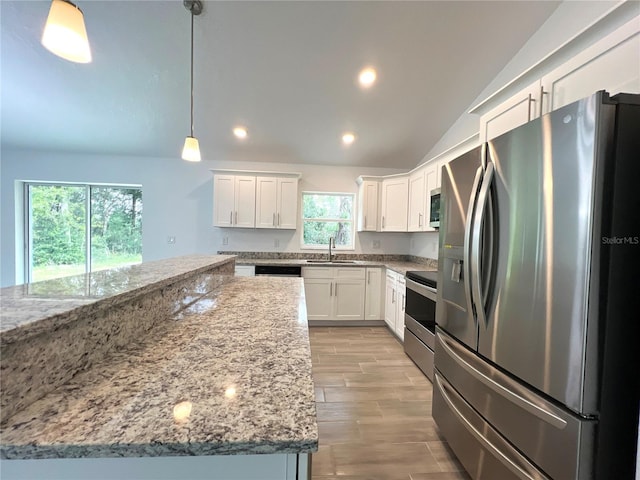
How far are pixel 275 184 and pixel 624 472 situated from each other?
4077mm

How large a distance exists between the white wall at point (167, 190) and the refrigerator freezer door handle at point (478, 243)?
3.40 metres

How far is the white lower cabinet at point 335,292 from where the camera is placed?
411 cm

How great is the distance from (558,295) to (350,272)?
315 centimetres

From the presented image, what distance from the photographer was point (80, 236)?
15.0 ft

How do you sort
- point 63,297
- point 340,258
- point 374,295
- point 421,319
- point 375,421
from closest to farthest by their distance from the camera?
point 63,297
point 375,421
point 421,319
point 374,295
point 340,258

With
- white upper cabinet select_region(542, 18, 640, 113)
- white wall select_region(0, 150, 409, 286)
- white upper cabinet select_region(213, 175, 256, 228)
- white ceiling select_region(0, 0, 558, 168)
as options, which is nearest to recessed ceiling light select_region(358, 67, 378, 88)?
white ceiling select_region(0, 0, 558, 168)

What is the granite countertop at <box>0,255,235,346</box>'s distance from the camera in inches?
23.7

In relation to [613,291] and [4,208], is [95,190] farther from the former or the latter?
[613,291]

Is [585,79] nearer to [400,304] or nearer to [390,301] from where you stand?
[400,304]

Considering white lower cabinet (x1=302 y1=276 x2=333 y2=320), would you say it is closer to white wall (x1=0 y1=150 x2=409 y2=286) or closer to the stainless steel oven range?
white wall (x1=0 y1=150 x2=409 y2=286)

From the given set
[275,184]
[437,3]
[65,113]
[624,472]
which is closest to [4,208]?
[65,113]

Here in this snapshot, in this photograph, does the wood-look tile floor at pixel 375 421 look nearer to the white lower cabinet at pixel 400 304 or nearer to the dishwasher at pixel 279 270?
the white lower cabinet at pixel 400 304

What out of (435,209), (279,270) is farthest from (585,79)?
(279,270)

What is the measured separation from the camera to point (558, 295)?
1048mm
